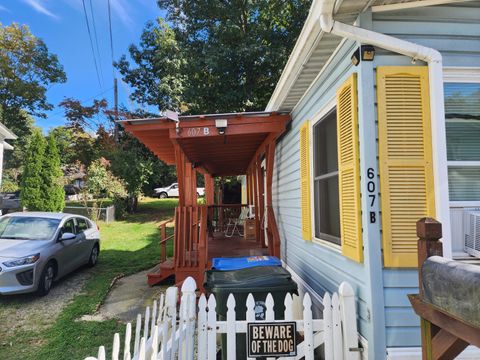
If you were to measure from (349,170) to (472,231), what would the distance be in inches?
39.6

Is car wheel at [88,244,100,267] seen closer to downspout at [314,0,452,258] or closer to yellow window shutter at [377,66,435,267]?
yellow window shutter at [377,66,435,267]

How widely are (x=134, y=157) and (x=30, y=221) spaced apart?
34.4ft

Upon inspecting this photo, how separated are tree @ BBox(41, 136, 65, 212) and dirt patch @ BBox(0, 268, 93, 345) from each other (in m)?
8.39

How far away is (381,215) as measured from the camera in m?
2.57

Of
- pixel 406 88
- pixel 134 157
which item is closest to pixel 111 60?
pixel 134 157

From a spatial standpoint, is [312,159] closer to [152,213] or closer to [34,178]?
[34,178]

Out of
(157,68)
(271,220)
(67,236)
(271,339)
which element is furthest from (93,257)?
(157,68)

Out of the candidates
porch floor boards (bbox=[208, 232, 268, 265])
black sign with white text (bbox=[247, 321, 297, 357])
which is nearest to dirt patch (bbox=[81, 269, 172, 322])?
porch floor boards (bbox=[208, 232, 268, 265])

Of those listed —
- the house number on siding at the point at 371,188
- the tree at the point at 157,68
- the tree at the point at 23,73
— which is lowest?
the house number on siding at the point at 371,188

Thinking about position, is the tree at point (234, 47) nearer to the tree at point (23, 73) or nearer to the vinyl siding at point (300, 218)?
the vinyl siding at point (300, 218)

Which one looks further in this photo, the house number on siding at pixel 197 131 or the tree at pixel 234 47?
the tree at pixel 234 47

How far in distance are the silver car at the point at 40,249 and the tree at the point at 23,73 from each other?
22.4 meters

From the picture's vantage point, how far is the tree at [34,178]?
13.9 m

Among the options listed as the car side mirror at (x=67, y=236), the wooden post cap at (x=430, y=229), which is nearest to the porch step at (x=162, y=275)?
the car side mirror at (x=67, y=236)
